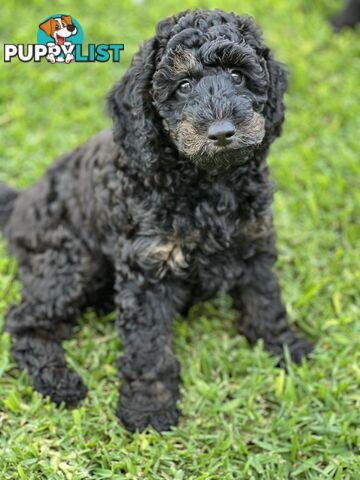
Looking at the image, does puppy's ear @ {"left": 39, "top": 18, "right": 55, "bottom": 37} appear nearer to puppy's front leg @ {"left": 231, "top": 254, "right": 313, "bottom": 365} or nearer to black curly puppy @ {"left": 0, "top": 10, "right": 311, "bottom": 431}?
black curly puppy @ {"left": 0, "top": 10, "right": 311, "bottom": 431}

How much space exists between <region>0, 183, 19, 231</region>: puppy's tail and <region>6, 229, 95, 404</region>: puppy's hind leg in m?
0.74

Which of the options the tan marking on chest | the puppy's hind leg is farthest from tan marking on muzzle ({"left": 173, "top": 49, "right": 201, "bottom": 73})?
the puppy's hind leg

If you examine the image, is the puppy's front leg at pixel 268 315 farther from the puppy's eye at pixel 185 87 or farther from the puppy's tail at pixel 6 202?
the puppy's tail at pixel 6 202

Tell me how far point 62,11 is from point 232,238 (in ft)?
15.6

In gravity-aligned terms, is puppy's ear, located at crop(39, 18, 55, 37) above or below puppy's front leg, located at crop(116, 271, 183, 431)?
above

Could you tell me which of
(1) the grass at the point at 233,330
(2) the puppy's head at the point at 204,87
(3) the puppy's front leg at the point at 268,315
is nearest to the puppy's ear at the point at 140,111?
(2) the puppy's head at the point at 204,87

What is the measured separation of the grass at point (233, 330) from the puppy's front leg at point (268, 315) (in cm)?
12

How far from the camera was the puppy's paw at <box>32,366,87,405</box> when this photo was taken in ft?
14.1

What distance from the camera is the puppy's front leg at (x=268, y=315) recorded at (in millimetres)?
4535

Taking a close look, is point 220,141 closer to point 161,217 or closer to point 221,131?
point 221,131

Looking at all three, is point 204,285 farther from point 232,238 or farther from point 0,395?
point 0,395

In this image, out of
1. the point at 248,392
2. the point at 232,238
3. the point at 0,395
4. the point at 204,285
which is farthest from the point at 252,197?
the point at 0,395

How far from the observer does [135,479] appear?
374 centimetres

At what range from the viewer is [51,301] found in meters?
4.59
